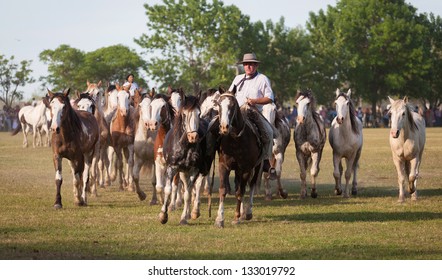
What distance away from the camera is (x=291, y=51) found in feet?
294

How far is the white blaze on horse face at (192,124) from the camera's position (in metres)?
13.7

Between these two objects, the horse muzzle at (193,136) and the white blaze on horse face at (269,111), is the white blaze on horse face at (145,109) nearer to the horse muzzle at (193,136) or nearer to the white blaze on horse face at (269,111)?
the horse muzzle at (193,136)

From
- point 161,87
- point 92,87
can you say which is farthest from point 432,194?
point 161,87

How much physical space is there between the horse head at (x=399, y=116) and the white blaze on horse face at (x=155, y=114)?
187 inches

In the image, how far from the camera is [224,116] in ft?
44.5

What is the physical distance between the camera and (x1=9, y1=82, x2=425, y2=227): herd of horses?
559 inches

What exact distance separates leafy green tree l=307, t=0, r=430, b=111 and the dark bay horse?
56.2 metres

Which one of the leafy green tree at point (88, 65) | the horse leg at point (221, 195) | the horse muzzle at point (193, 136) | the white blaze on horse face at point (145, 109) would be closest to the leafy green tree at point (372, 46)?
the leafy green tree at point (88, 65)

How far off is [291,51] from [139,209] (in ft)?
242

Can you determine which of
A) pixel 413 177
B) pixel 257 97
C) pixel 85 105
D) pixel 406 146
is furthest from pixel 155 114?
pixel 413 177

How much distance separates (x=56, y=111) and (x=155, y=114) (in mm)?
2093

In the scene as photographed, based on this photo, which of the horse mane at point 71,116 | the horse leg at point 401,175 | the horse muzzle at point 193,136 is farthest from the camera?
the horse leg at point 401,175

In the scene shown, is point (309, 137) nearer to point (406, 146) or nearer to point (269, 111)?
point (269, 111)

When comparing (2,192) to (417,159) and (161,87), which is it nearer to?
(417,159)
